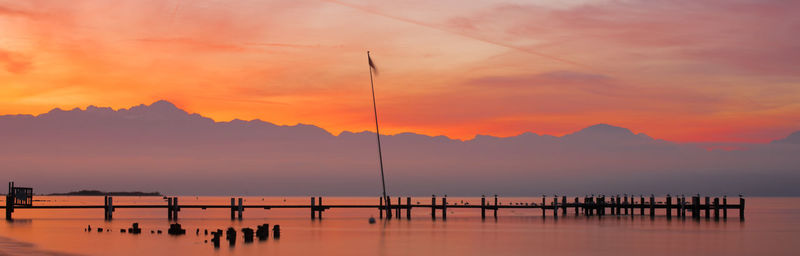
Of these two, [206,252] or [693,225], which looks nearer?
[206,252]

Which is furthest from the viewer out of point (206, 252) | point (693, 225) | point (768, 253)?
point (693, 225)

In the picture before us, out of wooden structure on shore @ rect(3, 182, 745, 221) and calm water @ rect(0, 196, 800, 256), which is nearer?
calm water @ rect(0, 196, 800, 256)

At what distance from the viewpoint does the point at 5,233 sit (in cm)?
5625

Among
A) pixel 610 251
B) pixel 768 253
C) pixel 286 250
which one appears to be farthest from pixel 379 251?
pixel 768 253

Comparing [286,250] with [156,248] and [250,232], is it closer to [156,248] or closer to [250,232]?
[250,232]

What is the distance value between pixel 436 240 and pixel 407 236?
13.4 feet

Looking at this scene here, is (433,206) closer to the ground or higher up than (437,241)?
higher up

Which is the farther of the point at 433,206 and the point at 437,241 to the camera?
the point at 433,206

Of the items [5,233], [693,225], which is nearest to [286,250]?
[5,233]

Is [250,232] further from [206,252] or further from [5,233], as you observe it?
[5,233]

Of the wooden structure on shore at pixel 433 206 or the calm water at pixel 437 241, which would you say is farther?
the wooden structure on shore at pixel 433 206

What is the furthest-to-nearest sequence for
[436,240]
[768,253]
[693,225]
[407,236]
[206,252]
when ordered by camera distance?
1. [693,225]
2. [407,236]
3. [436,240]
4. [768,253]
5. [206,252]

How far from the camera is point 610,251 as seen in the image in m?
49.0

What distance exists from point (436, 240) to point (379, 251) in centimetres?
771
